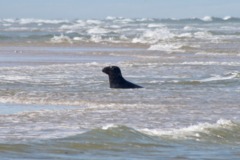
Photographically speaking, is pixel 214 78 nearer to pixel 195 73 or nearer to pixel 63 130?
pixel 195 73

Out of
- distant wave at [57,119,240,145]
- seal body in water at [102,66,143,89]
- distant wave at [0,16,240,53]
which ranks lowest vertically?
distant wave at [57,119,240,145]

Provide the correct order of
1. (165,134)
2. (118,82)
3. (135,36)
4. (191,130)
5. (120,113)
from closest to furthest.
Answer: (165,134)
(191,130)
(120,113)
(118,82)
(135,36)

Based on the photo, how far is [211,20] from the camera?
364 ft

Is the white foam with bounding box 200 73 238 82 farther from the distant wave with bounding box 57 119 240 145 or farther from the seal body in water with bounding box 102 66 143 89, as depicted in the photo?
the distant wave with bounding box 57 119 240 145

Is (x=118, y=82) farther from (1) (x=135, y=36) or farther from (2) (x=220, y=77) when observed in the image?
(1) (x=135, y=36)

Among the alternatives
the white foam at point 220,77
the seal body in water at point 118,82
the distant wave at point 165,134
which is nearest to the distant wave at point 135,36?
Answer: the white foam at point 220,77

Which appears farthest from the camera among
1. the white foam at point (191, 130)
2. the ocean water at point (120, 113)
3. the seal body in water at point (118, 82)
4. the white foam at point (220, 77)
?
the white foam at point (220, 77)

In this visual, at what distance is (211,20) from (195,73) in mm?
89998

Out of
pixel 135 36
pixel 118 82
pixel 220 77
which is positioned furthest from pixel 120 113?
pixel 135 36

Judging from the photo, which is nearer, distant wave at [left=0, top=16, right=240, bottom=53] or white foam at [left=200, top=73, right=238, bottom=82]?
white foam at [left=200, top=73, right=238, bottom=82]

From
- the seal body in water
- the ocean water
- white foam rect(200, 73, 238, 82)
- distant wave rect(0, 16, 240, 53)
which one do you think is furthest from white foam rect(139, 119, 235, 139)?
distant wave rect(0, 16, 240, 53)

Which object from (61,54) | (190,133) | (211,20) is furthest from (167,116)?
(211,20)

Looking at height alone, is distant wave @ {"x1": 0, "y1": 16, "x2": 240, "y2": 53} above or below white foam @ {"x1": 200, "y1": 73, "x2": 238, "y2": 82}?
above

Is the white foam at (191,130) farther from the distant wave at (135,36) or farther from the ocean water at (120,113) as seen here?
the distant wave at (135,36)
